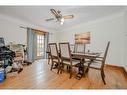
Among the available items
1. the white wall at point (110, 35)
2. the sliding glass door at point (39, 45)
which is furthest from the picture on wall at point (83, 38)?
the sliding glass door at point (39, 45)

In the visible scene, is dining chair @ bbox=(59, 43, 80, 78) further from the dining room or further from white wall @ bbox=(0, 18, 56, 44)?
white wall @ bbox=(0, 18, 56, 44)

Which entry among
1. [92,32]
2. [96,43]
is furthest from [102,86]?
[92,32]

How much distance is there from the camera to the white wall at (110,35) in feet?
10.5

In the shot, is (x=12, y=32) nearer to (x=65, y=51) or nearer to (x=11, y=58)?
(x=11, y=58)

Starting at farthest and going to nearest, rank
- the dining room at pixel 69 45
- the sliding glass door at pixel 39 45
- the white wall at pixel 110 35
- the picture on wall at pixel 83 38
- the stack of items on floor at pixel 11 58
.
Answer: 1. the sliding glass door at pixel 39 45
2. the picture on wall at pixel 83 38
3. the white wall at pixel 110 35
4. the stack of items on floor at pixel 11 58
5. the dining room at pixel 69 45

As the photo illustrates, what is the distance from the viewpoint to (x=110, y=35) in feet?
11.4

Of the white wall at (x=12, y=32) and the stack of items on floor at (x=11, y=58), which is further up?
the white wall at (x=12, y=32)

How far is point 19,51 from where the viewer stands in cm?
380

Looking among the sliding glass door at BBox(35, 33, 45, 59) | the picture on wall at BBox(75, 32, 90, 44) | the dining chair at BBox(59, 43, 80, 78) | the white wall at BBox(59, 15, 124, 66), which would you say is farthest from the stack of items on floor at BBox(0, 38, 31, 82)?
the white wall at BBox(59, 15, 124, 66)

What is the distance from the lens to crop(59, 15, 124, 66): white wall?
3.20 m

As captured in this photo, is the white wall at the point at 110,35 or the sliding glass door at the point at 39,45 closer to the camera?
the white wall at the point at 110,35

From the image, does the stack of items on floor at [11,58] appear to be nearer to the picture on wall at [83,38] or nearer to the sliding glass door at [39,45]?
the sliding glass door at [39,45]

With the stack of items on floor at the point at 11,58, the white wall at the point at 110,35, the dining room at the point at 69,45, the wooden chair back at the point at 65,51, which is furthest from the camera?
the white wall at the point at 110,35
